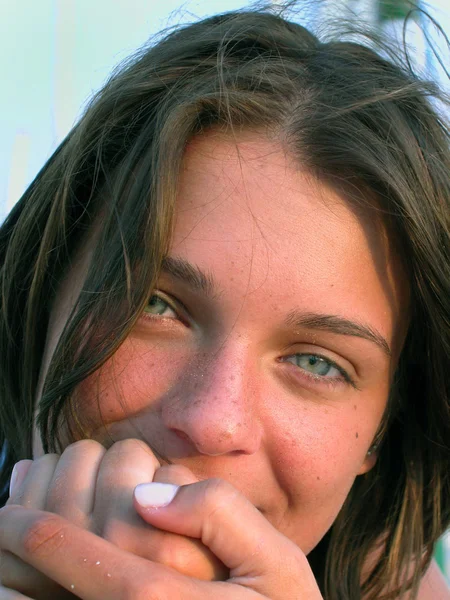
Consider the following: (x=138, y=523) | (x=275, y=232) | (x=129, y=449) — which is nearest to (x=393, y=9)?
(x=275, y=232)

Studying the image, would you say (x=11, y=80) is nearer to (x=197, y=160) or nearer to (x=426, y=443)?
(x=197, y=160)

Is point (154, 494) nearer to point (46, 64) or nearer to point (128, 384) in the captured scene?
point (128, 384)

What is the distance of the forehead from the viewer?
1152mm

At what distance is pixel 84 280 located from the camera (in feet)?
4.22

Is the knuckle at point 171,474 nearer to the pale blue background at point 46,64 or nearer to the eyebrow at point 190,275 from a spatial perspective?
the eyebrow at point 190,275

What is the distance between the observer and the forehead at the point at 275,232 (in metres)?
1.15

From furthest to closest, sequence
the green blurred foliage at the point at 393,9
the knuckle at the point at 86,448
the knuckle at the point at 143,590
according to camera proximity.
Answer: the green blurred foliage at the point at 393,9 → the knuckle at the point at 86,448 → the knuckle at the point at 143,590

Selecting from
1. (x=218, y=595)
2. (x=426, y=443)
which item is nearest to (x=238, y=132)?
(x=218, y=595)

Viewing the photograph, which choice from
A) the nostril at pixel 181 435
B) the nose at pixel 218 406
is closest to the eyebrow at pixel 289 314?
the nose at pixel 218 406

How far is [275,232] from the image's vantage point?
46.3 inches

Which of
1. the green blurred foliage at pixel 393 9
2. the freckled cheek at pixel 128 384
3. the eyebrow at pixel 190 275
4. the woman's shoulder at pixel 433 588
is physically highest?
the green blurred foliage at pixel 393 9

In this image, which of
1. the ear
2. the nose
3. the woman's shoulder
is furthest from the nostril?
the woman's shoulder

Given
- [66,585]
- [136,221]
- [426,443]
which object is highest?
[136,221]

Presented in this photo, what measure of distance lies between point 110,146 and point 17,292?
0.40 meters
